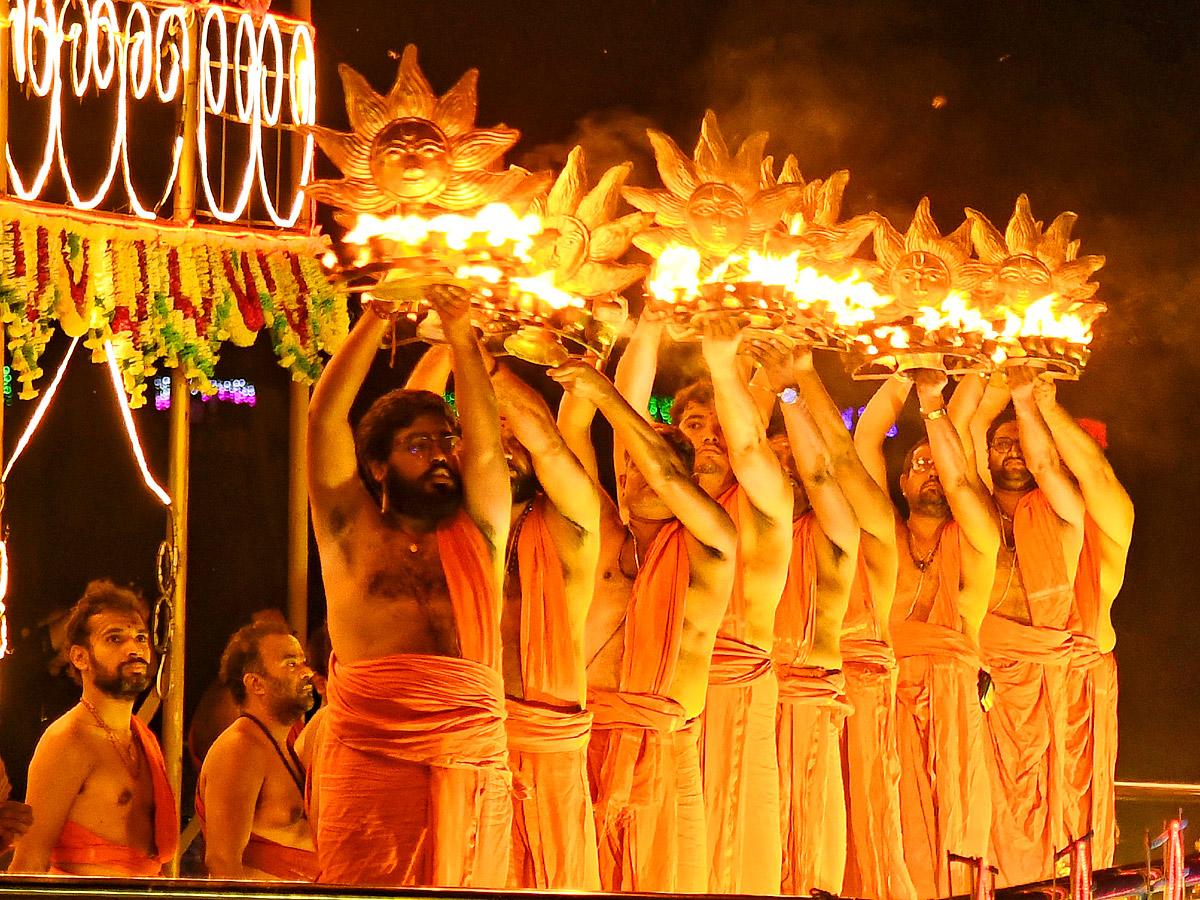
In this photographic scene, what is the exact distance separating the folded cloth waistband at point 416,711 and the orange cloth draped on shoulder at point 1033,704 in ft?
10.7

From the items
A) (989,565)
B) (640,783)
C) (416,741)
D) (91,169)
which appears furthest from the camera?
(91,169)

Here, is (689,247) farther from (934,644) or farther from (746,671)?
(934,644)

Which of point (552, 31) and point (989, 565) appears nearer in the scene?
point (989, 565)

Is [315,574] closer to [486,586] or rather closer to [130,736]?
[130,736]

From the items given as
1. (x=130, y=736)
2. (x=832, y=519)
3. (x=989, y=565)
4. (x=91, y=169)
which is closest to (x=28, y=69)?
(x=91, y=169)

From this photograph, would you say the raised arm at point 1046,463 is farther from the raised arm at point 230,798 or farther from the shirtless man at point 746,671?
the raised arm at point 230,798

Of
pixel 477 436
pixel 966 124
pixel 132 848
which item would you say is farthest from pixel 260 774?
pixel 966 124

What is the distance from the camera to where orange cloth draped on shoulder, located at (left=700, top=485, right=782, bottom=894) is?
571 cm

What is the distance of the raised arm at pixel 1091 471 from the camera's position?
701 centimetres

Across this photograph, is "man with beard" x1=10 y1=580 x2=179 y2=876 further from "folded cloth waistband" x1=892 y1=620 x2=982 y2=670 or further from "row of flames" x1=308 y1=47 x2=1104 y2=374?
"folded cloth waistband" x1=892 y1=620 x2=982 y2=670

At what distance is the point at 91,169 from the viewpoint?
29.0ft

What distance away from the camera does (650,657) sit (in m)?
5.38

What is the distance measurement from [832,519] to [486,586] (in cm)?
183

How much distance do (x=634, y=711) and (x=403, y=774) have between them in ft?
3.52
